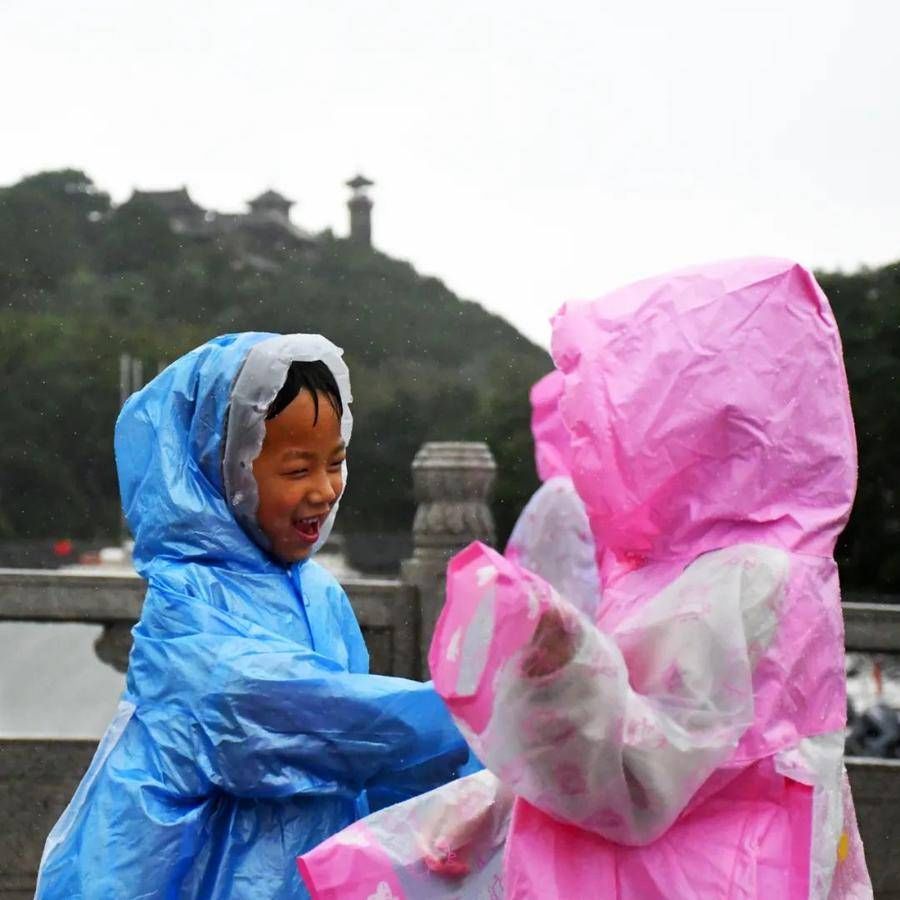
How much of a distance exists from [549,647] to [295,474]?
3.66 feet

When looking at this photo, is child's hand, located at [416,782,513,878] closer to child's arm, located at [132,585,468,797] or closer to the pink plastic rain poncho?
the pink plastic rain poncho

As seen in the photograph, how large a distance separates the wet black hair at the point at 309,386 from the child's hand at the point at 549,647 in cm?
114

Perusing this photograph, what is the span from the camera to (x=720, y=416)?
2086 mm

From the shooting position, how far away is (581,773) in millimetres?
1872

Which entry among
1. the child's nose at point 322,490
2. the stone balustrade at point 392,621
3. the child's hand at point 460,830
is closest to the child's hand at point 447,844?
the child's hand at point 460,830

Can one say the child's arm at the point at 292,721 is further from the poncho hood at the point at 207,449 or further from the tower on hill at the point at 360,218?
the tower on hill at the point at 360,218

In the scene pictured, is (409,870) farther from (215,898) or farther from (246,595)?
(246,595)

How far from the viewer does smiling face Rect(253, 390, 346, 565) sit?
9.21 ft

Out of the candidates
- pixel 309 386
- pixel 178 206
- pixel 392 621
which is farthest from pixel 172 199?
pixel 309 386

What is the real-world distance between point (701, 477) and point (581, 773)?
19.0 inches

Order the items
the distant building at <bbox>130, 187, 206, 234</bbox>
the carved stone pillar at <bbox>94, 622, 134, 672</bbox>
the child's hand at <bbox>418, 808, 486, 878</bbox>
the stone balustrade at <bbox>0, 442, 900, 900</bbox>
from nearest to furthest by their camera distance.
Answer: the child's hand at <bbox>418, 808, 486, 878</bbox> < the stone balustrade at <bbox>0, 442, 900, 900</bbox> < the carved stone pillar at <bbox>94, 622, 134, 672</bbox> < the distant building at <bbox>130, 187, 206, 234</bbox>

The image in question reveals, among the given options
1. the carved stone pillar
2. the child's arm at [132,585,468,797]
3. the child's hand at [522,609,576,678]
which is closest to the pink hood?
the child's hand at [522,609,576,678]

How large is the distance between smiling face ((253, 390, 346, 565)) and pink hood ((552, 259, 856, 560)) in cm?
76

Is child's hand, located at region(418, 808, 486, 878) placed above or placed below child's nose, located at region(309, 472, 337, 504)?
below
